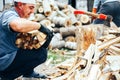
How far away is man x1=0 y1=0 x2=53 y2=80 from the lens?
573cm

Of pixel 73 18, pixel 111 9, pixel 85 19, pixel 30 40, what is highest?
pixel 30 40

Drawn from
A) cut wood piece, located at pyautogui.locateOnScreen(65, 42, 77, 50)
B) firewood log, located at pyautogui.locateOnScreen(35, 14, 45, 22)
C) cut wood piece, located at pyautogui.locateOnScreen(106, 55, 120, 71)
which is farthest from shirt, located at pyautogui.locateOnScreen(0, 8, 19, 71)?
firewood log, located at pyautogui.locateOnScreen(35, 14, 45, 22)

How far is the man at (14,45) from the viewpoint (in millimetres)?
5734

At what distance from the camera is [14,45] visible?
245 inches

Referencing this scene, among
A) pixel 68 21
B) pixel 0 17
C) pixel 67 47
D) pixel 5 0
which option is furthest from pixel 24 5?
pixel 5 0

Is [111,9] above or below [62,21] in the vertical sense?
above

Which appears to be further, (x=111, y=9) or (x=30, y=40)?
(x=111, y=9)

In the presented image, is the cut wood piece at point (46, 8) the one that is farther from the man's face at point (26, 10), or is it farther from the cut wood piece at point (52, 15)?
the man's face at point (26, 10)

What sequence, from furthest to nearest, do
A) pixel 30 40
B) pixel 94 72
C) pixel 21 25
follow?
1. pixel 30 40
2. pixel 21 25
3. pixel 94 72

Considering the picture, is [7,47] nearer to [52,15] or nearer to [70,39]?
[70,39]

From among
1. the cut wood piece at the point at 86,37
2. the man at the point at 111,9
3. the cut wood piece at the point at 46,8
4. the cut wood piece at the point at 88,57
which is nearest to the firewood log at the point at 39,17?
the cut wood piece at the point at 46,8

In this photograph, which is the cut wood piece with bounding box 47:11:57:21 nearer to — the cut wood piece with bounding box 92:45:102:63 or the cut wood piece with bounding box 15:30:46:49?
the cut wood piece with bounding box 15:30:46:49

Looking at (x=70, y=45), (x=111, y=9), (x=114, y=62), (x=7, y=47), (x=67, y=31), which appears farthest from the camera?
(x=67, y=31)

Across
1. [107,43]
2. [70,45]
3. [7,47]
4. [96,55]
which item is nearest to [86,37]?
[107,43]
